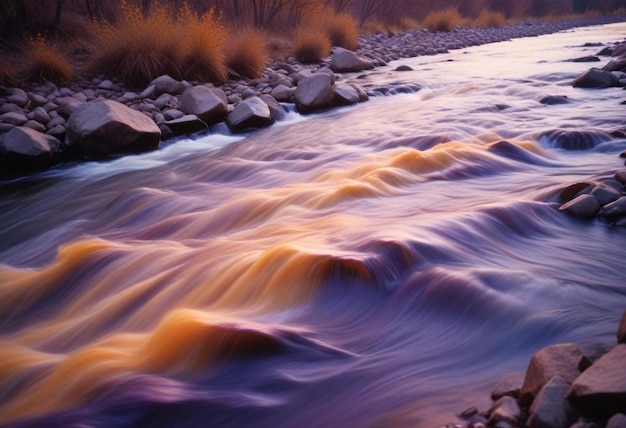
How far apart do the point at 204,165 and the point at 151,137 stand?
0.94m

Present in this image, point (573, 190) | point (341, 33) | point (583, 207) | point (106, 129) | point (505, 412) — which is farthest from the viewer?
point (341, 33)

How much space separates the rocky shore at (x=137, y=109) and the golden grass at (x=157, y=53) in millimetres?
323

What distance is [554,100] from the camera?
720 cm

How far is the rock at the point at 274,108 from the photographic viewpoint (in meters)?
7.81

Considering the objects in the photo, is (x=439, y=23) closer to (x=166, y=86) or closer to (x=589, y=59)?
(x=589, y=59)

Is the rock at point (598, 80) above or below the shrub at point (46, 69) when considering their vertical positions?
below

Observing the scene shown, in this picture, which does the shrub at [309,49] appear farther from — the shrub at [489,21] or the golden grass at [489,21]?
the shrub at [489,21]

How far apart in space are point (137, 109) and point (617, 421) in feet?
23.5

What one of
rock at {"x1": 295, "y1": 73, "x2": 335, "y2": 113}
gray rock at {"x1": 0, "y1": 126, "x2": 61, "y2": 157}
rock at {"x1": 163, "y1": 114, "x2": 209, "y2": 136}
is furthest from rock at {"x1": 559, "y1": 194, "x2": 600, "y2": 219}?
rock at {"x1": 295, "y1": 73, "x2": 335, "y2": 113}

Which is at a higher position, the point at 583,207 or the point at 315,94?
the point at 315,94

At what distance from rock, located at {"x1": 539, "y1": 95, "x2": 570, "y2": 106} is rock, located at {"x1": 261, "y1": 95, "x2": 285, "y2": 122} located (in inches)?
157

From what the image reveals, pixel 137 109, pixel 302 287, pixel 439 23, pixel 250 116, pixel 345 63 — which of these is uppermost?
pixel 439 23

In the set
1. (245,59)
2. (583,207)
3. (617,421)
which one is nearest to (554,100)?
(583,207)

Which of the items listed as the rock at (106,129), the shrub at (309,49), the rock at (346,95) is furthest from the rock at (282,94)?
the shrub at (309,49)
